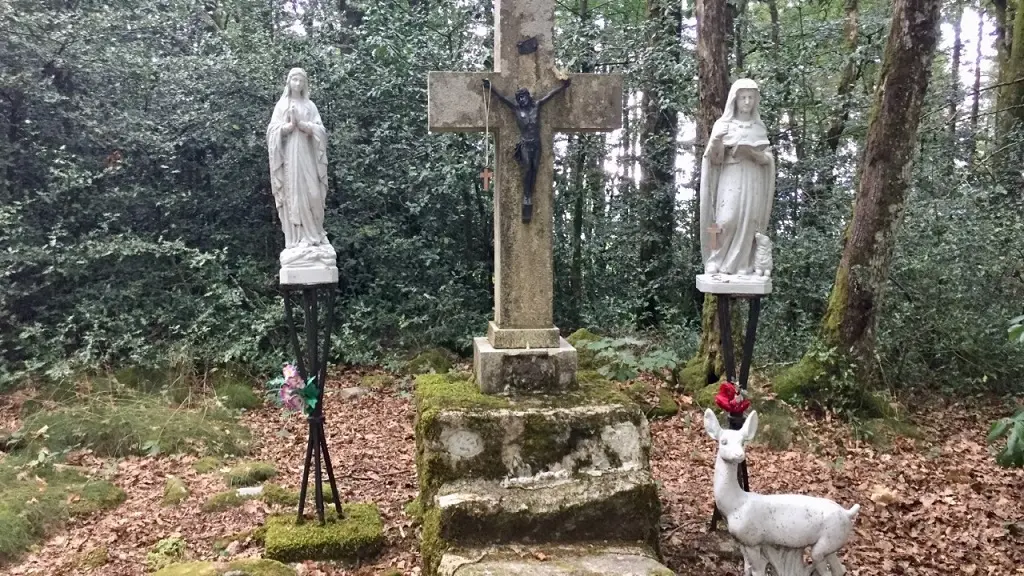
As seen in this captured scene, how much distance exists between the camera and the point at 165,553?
447 cm

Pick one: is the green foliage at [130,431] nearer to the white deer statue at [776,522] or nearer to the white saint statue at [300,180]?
the white saint statue at [300,180]

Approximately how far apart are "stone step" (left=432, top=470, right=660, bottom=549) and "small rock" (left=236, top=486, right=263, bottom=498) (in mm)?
2054

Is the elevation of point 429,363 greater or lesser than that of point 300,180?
lesser

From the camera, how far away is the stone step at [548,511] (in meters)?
3.96

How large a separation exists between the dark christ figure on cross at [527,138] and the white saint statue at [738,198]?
113cm

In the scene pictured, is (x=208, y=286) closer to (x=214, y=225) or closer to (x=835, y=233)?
(x=214, y=225)

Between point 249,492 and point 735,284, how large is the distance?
3.98 meters

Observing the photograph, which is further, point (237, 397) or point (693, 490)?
point (237, 397)

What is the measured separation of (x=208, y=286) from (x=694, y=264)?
7119 millimetres

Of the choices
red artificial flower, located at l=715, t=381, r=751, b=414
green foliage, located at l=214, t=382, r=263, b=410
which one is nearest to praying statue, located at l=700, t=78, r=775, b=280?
red artificial flower, located at l=715, t=381, r=751, b=414

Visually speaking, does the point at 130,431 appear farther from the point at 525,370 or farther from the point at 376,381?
the point at 525,370

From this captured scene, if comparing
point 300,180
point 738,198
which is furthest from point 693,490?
point 300,180

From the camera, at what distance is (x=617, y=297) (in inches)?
434

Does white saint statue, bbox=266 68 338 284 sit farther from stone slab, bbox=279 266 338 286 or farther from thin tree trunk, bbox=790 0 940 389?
thin tree trunk, bbox=790 0 940 389
